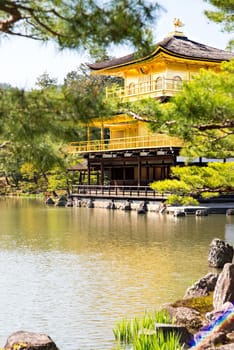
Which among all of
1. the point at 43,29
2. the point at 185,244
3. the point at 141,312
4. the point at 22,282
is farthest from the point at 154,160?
the point at 43,29

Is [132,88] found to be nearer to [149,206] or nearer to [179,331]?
Answer: [149,206]

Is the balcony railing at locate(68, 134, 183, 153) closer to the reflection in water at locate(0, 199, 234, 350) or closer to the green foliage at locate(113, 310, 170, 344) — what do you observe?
the reflection in water at locate(0, 199, 234, 350)

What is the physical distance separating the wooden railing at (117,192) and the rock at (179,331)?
714 inches

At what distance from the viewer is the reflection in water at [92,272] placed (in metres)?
7.45

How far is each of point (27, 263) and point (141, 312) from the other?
173 inches

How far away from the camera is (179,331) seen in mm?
5977

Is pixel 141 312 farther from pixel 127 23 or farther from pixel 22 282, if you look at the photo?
pixel 127 23

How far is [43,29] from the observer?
456 cm

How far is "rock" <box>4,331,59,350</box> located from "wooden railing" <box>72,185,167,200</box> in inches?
739

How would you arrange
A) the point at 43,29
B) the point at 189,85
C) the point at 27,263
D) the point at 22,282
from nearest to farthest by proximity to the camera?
the point at 43,29
the point at 189,85
the point at 22,282
the point at 27,263

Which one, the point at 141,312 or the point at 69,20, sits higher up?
the point at 69,20

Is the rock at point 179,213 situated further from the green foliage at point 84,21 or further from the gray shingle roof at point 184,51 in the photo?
the green foliage at point 84,21

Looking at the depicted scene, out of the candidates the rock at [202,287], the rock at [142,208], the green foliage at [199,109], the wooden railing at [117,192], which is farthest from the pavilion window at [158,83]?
the rock at [202,287]

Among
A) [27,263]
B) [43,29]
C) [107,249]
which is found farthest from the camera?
[107,249]
